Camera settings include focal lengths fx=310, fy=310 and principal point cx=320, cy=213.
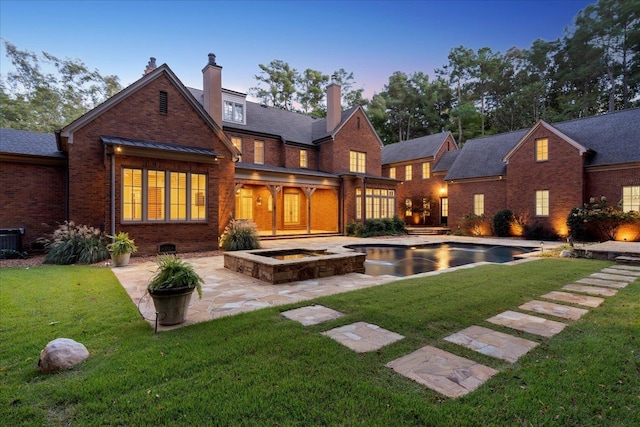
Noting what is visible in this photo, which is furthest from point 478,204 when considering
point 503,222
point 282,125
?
point 282,125

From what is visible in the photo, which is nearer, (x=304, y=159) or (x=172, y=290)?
(x=172, y=290)

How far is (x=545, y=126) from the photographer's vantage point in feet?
55.4

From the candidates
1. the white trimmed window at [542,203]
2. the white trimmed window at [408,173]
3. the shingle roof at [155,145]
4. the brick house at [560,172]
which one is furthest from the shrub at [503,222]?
the shingle roof at [155,145]

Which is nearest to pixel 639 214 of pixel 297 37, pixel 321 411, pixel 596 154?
pixel 596 154

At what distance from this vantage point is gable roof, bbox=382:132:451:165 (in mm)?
25297

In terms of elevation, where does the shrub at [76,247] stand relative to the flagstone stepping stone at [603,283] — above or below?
above

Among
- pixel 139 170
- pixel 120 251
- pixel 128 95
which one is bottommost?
pixel 120 251

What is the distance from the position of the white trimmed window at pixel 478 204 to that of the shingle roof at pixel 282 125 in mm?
9946

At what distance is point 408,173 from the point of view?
2659 cm

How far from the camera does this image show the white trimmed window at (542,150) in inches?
667

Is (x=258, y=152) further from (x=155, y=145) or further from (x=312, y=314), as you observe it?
(x=312, y=314)

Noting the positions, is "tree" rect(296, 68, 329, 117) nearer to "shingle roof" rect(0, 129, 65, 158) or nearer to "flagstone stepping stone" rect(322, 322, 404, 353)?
"shingle roof" rect(0, 129, 65, 158)

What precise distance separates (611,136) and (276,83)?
95.1 feet

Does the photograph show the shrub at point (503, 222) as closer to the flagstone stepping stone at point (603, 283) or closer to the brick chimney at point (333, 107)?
the brick chimney at point (333, 107)
